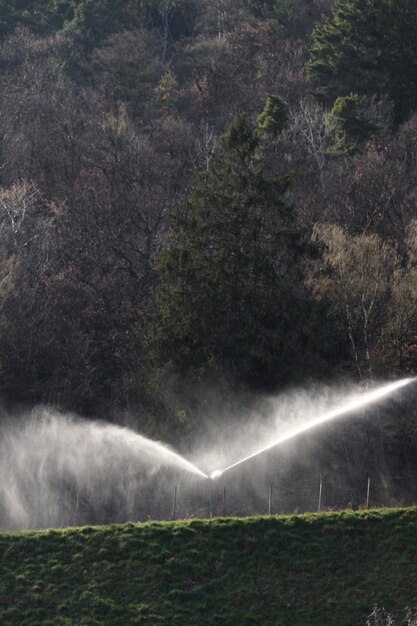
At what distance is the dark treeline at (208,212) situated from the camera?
45.6 meters

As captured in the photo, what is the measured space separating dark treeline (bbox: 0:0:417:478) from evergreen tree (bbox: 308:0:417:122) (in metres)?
0.13

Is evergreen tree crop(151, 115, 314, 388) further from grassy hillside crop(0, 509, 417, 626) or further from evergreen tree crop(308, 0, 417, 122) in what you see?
evergreen tree crop(308, 0, 417, 122)

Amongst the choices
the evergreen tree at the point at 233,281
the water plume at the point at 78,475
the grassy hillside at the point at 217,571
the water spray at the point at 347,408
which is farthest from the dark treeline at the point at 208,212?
the grassy hillside at the point at 217,571

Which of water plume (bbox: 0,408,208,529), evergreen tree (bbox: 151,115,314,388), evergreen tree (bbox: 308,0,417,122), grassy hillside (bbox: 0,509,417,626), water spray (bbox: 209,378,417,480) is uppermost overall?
evergreen tree (bbox: 308,0,417,122)

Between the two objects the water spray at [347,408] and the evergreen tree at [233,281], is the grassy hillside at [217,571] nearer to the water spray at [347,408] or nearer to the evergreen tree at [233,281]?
the water spray at [347,408]

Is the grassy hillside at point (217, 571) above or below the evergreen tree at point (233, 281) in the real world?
below

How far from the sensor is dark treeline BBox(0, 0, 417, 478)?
150ft

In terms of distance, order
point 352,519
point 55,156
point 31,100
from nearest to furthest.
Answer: point 352,519 → point 55,156 → point 31,100

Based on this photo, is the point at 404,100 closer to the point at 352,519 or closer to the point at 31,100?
the point at 31,100

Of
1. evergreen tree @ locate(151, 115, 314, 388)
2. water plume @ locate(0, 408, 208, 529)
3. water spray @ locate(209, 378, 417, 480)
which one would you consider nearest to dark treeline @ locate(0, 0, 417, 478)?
evergreen tree @ locate(151, 115, 314, 388)

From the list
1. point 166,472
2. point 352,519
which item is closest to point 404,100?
point 166,472

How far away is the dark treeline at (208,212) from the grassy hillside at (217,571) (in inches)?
364

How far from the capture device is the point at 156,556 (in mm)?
34688

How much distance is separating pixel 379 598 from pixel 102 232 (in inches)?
1213
